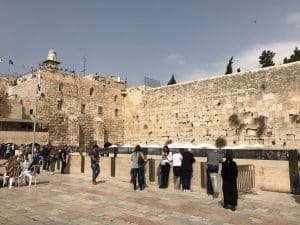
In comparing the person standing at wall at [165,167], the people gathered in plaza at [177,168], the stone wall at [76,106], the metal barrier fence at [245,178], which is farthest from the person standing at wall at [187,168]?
the stone wall at [76,106]

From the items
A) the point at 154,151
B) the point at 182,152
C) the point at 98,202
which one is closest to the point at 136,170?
the point at 182,152

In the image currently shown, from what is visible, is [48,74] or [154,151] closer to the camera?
[154,151]

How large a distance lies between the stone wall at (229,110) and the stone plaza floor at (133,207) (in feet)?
36.1

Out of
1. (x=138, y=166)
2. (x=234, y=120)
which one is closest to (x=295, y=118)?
(x=234, y=120)

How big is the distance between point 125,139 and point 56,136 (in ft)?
20.8

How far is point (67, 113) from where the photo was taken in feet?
85.9

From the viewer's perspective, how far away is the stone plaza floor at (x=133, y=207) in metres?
5.75

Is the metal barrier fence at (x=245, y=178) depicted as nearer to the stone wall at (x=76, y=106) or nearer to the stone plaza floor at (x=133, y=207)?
the stone plaza floor at (x=133, y=207)

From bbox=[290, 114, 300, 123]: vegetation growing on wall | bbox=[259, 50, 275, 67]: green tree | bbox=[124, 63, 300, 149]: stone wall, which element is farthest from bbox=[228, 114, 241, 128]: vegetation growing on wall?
bbox=[259, 50, 275, 67]: green tree

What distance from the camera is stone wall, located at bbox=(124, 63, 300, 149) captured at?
18531mm

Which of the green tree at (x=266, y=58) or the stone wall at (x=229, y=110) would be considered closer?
the stone wall at (x=229, y=110)

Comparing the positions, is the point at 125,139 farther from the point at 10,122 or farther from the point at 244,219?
the point at 244,219

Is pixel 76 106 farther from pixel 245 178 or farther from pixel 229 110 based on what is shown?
pixel 245 178

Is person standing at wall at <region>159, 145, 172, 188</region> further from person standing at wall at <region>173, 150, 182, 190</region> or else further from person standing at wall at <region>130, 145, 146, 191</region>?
person standing at wall at <region>130, 145, 146, 191</region>
